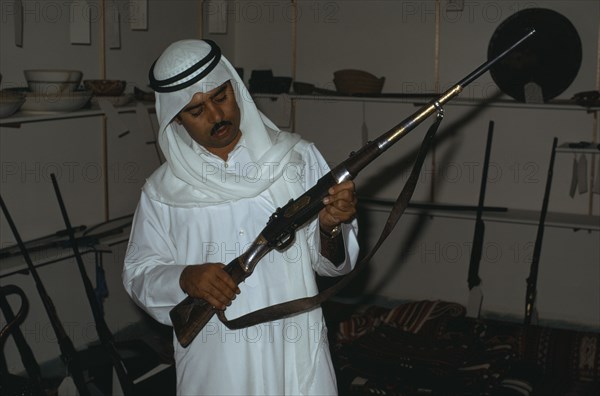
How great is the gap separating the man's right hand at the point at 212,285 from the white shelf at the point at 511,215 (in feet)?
8.31

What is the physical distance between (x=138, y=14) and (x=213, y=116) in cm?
243

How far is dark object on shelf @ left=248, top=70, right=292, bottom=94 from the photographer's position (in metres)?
4.50

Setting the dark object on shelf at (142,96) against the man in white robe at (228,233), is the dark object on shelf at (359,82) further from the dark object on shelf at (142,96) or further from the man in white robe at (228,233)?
the man in white robe at (228,233)

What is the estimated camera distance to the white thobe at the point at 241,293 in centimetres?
179

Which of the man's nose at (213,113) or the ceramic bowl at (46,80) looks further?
the ceramic bowl at (46,80)

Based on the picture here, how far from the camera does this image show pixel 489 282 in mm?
4219

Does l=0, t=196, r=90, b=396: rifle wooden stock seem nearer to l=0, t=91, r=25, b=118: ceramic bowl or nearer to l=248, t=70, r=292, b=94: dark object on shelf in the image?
l=0, t=91, r=25, b=118: ceramic bowl

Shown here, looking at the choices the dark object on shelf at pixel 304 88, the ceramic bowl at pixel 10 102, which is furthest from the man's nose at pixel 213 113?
the dark object on shelf at pixel 304 88

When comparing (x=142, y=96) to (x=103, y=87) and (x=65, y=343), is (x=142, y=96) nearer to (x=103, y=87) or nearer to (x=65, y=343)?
(x=103, y=87)

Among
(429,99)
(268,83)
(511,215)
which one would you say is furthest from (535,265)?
(268,83)

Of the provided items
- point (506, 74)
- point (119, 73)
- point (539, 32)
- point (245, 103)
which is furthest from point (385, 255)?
point (245, 103)

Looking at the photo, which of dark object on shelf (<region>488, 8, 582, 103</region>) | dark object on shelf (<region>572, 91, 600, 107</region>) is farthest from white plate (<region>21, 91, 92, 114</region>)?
dark object on shelf (<region>572, 91, 600, 107</region>)

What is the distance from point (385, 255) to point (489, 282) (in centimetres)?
61

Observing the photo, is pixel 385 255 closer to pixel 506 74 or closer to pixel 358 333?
pixel 358 333
